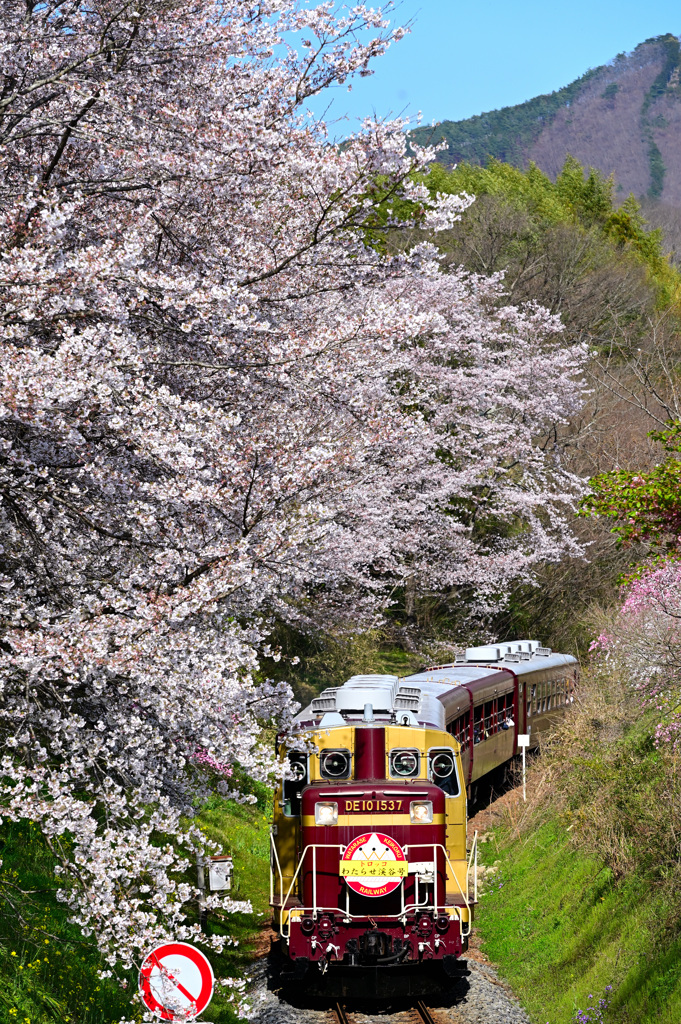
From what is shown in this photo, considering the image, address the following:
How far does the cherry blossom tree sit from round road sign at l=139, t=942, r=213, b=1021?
0.32 m

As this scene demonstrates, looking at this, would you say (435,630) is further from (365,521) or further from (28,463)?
(28,463)

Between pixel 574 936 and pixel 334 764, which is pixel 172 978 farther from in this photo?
pixel 574 936

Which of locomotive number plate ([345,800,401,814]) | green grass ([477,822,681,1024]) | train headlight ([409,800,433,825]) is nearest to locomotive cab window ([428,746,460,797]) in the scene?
train headlight ([409,800,433,825])

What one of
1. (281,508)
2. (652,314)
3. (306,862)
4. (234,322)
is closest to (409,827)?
(306,862)

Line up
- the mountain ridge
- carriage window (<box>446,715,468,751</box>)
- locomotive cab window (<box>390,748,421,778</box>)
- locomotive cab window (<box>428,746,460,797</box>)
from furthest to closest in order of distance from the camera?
the mountain ridge < carriage window (<box>446,715,468,751</box>) < locomotive cab window (<box>428,746,460,797</box>) < locomotive cab window (<box>390,748,421,778</box>)

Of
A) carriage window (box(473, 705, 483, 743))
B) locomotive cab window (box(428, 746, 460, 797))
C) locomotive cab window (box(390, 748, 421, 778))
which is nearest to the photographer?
locomotive cab window (box(390, 748, 421, 778))

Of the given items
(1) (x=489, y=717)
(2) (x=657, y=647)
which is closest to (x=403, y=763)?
(2) (x=657, y=647)

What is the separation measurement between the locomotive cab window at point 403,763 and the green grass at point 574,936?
2.63 m

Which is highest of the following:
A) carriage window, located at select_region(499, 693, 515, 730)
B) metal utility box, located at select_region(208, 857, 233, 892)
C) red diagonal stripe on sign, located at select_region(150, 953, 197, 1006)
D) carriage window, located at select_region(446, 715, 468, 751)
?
red diagonal stripe on sign, located at select_region(150, 953, 197, 1006)

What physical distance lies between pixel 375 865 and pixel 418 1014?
6.02 ft

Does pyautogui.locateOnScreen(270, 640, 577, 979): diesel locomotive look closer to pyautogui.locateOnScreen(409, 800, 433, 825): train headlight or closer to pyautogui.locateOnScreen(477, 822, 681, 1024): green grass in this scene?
pyautogui.locateOnScreen(409, 800, 433, 825): train headlight

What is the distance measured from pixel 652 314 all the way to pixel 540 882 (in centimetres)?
3963

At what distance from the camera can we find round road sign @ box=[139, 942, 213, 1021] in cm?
652

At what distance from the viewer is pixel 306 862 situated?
10.7m
